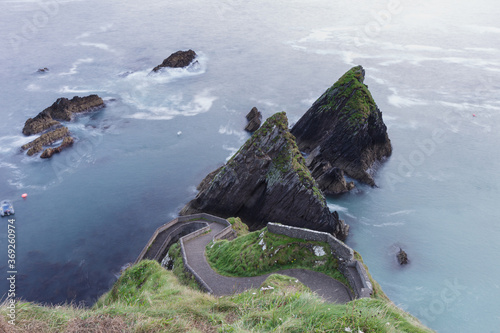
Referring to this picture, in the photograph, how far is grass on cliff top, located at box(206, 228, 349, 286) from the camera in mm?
24438

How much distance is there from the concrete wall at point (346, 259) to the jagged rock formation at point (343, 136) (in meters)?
21.2

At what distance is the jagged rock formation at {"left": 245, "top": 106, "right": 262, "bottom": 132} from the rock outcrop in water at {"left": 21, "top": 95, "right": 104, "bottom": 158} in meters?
29.0

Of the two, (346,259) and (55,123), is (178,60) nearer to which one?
(55,123)

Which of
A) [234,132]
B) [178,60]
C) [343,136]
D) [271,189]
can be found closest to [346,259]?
[271,189]

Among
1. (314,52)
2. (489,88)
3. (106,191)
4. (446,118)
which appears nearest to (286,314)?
(106,191)

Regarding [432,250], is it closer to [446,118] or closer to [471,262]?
[471,262]

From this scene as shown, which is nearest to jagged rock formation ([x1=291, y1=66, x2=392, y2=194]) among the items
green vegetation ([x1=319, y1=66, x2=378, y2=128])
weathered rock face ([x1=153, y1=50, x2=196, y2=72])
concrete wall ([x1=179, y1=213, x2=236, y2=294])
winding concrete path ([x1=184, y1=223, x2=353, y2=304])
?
green vegetation ([x1=319, y1=66, x2=378, y2=128])

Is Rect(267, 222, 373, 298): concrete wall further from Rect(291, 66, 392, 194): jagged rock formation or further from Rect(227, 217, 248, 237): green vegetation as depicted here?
Rect(291, 66, 392, 194): jagged rock formation

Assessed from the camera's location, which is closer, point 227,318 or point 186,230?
point 227,318

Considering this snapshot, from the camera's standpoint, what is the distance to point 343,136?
49.7 meters

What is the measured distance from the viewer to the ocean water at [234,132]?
3672 centimetres

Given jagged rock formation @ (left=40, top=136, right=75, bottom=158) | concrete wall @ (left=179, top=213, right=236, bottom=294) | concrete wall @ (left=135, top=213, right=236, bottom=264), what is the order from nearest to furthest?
concrete wall @ (left=179, top=213, right=236, bottom=294), concrete wall @ (left=135, top=213, right=236, bottom=264), jagged rock formation @ (left=40, top=136, right=75, bottom=158)

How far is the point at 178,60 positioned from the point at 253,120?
36420 millimetres

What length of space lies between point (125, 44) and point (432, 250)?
95.7 m
